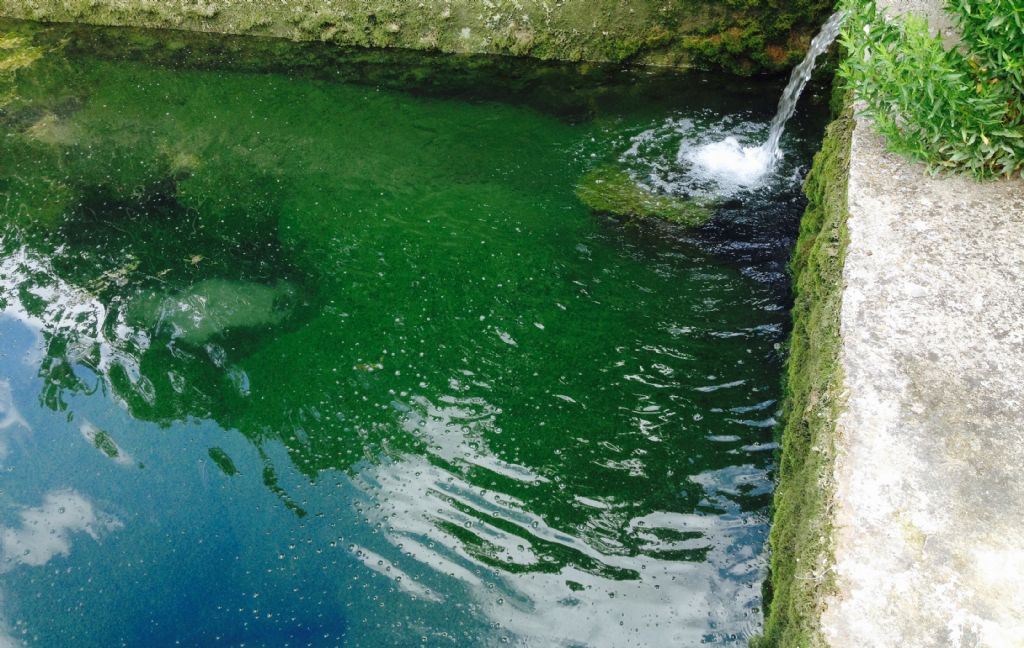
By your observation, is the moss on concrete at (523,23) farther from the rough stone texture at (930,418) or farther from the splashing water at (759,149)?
the rough stone texture at (930,418)

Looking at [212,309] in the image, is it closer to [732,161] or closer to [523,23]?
[732,161]

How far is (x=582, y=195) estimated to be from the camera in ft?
17.4

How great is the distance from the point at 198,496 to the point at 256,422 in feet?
1.58

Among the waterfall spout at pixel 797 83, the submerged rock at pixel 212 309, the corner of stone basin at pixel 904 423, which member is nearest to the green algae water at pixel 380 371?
the submerged rock at pixel 212 309

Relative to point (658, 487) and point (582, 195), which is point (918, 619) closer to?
point (658, 487)

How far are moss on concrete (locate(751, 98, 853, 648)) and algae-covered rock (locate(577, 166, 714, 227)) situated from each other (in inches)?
30.9

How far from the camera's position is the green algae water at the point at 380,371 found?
3.34 metres

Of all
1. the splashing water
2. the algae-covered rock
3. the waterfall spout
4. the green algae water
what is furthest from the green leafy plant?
the waterfall spout

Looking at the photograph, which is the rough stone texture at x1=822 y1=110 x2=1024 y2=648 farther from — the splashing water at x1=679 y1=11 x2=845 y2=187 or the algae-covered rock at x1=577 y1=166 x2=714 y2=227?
the splashing water at x1=679 y1=11 x2=845 y2=187

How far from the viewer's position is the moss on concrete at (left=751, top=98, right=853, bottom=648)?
259cm

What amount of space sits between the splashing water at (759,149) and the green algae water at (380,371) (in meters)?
0.17

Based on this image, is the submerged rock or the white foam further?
the white foam

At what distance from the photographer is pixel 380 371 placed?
424 cm

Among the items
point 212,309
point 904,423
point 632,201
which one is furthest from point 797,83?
point 212,309
